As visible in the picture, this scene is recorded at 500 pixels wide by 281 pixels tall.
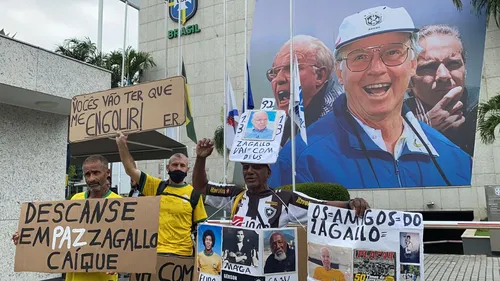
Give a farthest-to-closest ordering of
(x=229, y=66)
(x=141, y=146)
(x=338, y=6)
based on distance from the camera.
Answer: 1. (x=229, y=66)
2. (x=338, y=6)
3. (x=141, y=146)

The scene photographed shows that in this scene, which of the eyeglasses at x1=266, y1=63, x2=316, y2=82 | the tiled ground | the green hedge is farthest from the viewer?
the eyeglasses at x1=266, y1=63, x2=316, y2=82

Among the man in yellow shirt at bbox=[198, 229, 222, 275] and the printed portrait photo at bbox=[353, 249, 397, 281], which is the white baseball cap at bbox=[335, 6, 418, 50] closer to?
the printed portrait photo at bbox=[353, 249, 397, 281]

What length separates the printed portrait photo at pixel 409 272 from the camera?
306 cm

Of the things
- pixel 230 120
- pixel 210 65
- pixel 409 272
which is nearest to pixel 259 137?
pixel 409 272

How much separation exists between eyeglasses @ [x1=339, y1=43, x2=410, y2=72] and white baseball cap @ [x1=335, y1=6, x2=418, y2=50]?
2.42 feet

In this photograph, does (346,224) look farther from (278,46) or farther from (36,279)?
(278,46)

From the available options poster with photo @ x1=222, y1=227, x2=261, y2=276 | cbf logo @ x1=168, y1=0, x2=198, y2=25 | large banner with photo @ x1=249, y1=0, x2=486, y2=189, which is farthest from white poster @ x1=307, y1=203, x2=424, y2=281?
cbf logo @ x1=168, y1=0, x2=198, y2=25

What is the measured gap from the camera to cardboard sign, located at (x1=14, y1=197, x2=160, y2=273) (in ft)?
10.3

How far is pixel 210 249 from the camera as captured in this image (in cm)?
342

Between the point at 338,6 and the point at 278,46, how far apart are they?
12.0ft

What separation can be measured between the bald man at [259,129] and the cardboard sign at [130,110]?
586mm

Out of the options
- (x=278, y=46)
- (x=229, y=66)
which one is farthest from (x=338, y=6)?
(x=229, y=66)

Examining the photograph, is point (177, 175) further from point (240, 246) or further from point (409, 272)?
point (409, 272)

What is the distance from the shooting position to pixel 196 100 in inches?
1038
